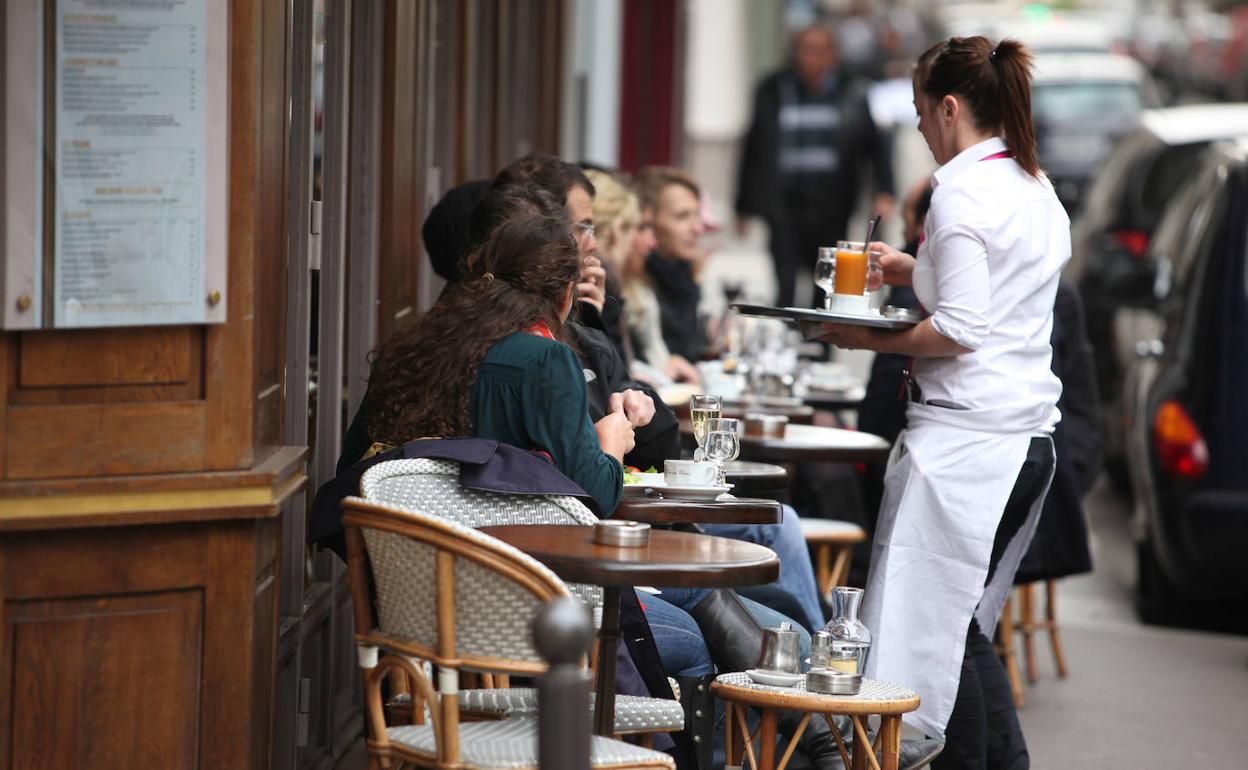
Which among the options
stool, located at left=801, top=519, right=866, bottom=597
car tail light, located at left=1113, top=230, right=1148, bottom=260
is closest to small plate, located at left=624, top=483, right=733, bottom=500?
stool, located at left=801, top=519, right=866, bottom=597

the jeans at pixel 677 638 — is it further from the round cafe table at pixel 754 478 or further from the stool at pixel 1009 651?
the stool at pixel 1009 651

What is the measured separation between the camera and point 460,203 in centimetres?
605

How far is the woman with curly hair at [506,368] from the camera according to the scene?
4387 millimetres

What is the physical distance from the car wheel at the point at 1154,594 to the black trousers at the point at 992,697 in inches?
133

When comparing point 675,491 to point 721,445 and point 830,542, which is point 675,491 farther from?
point 830,542

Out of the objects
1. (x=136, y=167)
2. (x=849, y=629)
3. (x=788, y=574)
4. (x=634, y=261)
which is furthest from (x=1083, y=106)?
(x=136, y=167)

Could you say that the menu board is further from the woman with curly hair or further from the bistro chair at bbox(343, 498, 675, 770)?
the bistro chair at bbox(343, 498, 675, 770)

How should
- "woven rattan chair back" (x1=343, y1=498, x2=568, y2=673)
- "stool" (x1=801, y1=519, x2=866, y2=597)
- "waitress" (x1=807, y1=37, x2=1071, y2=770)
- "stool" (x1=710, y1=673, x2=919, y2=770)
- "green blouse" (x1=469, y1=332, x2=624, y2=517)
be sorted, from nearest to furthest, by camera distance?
"woven rattan chair back" (x1=343, y1=498, x2=568, y2=673), "green blouse" (x1=469, y1=332, x2=624, y2=517), "stool" (x1=710, y1=673, x2=919, y2=770), "waitress" (x1=807, y1=37, x2=1071, y2=770), "stool" (x1=801, y1=519, x2=866, y2=597)

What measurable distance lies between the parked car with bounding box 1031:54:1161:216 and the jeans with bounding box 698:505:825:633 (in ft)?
44.3

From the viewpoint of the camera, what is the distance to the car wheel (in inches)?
339

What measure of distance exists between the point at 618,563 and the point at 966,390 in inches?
67.0

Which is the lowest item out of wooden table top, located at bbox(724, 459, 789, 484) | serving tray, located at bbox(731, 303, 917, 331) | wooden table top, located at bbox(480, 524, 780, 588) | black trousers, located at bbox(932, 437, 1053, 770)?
black trousers, located at bbox(932, 437, 1053, 770)

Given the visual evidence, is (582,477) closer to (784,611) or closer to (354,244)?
(784,611)

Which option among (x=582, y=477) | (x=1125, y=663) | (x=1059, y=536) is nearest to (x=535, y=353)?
(x=582, y=477)
